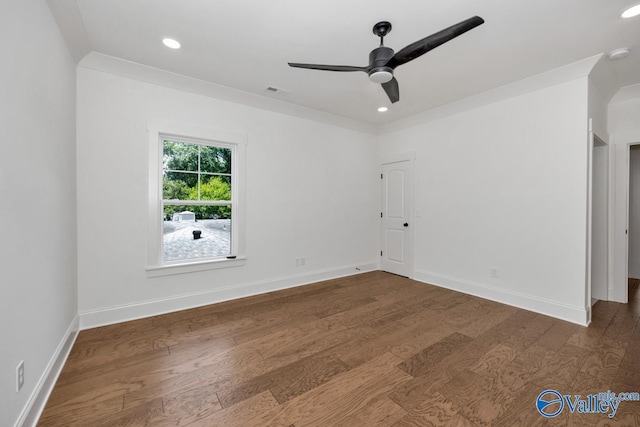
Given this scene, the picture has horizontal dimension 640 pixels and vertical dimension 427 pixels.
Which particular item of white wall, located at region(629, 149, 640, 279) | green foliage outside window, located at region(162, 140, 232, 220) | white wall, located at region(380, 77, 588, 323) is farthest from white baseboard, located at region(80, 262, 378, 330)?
white wall, located at region(629, 149, 640, 279)

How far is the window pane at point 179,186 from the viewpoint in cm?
329

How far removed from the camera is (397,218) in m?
5.05

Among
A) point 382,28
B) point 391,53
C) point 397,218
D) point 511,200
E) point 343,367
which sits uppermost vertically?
point 382,28

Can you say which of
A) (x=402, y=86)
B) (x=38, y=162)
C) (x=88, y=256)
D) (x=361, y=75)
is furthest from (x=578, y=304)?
(x=88, y=256)

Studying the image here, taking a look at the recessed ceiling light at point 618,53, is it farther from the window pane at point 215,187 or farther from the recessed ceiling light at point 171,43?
the window pane at point 215,187

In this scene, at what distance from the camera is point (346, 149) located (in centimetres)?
492

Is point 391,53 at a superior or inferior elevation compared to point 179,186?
superior

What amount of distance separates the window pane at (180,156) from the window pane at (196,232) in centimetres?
50

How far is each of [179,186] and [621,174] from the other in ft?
18.9

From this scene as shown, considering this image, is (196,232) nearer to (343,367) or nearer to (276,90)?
(276,90)

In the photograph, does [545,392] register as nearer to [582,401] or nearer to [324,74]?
[582,401]

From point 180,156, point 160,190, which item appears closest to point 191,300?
point 160,190

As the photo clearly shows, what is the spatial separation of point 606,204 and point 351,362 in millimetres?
4046

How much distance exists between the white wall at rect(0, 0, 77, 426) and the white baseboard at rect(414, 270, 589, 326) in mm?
4518
